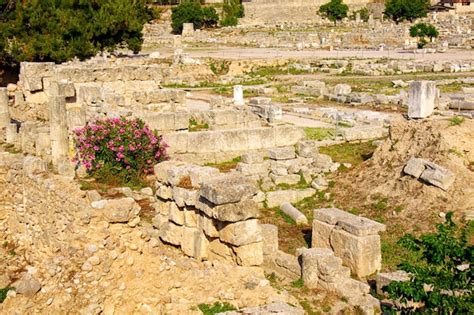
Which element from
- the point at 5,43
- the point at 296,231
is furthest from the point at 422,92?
the point at 5,43

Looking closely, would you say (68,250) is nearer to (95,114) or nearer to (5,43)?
(95,114)

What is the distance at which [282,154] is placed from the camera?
16.2 metres

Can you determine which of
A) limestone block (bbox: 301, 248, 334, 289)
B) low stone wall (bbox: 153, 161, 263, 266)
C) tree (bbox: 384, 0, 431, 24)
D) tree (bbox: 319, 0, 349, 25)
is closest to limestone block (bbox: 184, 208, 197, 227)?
low stone wall (bbox: 153, 161, 263, 266)

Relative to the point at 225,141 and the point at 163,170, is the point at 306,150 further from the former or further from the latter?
the point at 163,170

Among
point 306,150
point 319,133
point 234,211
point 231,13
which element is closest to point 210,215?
point 234,211

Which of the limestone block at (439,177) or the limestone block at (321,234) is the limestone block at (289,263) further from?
the limestone block at (439,177)

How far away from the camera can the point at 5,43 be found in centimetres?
3183

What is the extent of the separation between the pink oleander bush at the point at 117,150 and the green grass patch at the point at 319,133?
606 cm

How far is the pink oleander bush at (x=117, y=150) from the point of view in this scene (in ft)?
46.5

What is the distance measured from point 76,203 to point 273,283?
10.3 feet

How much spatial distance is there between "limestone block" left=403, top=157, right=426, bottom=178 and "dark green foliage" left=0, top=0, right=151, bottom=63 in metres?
21.4

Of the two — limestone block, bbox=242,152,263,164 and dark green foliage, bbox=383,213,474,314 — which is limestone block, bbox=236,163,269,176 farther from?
dark green foliage, bbox=383,213,474,314

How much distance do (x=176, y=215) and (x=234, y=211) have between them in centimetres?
151

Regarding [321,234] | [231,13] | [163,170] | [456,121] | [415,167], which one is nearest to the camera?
[163,170]
